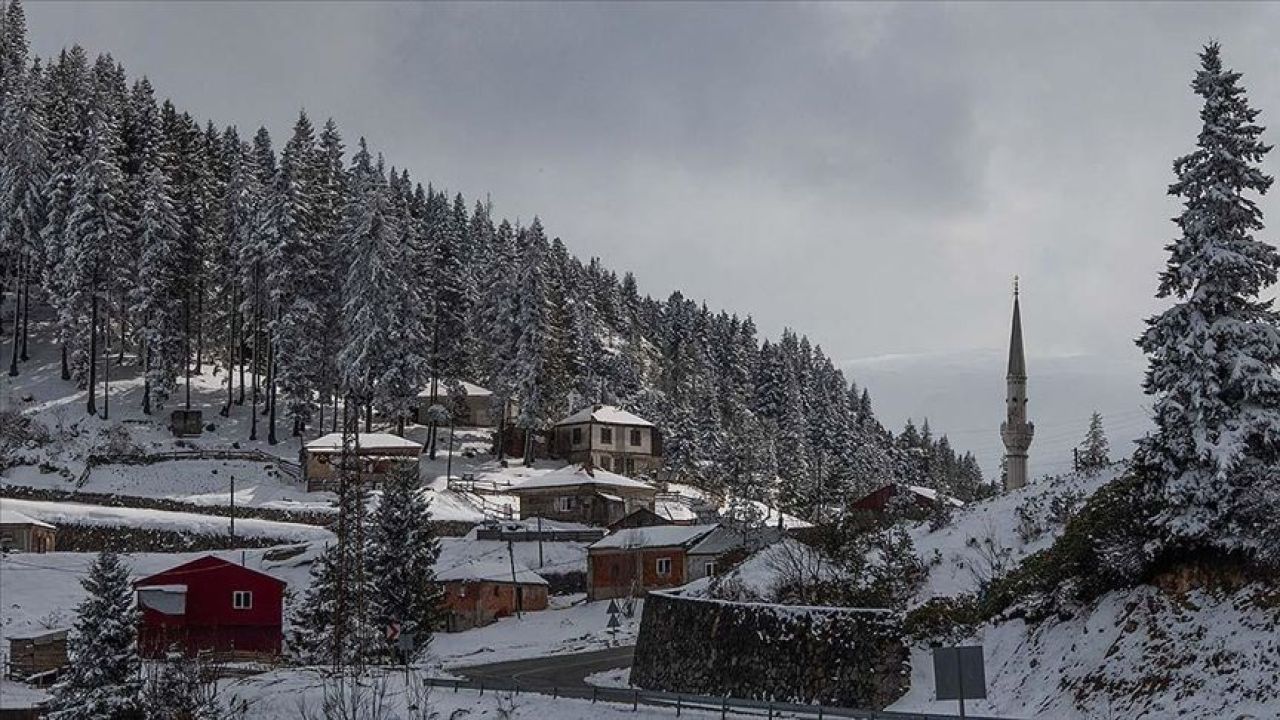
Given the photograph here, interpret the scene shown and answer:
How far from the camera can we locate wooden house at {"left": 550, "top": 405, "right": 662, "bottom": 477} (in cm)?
9681

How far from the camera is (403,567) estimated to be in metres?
49.9

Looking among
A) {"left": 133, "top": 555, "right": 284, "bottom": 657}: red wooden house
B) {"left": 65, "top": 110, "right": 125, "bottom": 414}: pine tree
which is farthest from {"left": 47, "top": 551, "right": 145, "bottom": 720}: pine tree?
{"left": 65, "top": 110, "right": 125, "bottom": 414}: pine tree

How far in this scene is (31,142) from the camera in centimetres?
8819

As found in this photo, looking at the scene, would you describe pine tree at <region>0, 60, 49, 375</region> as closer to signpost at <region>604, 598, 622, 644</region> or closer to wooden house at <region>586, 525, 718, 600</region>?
wooden house at <region>586, 525, 718, 600</region>

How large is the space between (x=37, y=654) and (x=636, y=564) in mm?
28170

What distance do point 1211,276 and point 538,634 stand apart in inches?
1475

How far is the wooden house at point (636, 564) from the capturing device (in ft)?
216

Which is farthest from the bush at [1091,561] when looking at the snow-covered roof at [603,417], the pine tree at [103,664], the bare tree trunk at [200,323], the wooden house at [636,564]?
the bare tree trunk at [200,323]

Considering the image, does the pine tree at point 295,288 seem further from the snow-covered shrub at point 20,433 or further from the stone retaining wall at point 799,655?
the stone retaining wall at point 799,655

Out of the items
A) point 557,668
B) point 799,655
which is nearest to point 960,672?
point 799,655

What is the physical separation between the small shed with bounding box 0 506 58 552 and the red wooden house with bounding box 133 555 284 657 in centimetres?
1097

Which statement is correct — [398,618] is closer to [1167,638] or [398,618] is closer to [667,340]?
[1167,638]

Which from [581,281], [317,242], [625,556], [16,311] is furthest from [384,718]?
[581,281]

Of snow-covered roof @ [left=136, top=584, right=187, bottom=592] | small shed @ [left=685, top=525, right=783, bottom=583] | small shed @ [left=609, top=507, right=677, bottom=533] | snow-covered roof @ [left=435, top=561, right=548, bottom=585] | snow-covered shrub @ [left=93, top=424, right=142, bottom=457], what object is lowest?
snow-covered roof @ [left=136, top=584, right=187, bottom=592]
